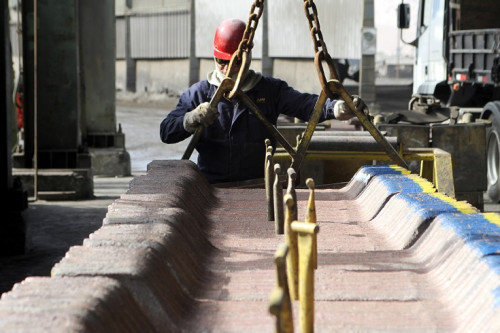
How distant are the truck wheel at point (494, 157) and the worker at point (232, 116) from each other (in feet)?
20.9

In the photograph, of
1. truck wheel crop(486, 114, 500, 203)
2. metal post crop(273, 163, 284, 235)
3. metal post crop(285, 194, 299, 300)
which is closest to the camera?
metal post crop(285, 194, 299, 300)

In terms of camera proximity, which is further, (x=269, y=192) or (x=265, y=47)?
(x=265, y=47)

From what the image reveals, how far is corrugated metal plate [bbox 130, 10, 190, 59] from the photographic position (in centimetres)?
3822

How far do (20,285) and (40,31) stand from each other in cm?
952

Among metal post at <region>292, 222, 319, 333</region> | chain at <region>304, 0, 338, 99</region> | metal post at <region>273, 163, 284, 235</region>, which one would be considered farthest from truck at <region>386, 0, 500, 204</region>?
metal post at <region>292, 222, 319, 333</region>

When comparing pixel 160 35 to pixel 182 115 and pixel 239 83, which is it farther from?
pixel 239 83

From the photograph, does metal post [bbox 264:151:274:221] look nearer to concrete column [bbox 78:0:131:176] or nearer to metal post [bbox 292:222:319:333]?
metal post [bbox 292:222:319:333]

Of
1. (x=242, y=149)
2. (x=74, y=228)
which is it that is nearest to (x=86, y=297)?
(x=242, y=149)

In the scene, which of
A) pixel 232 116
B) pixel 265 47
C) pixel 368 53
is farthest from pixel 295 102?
pixel 265 47

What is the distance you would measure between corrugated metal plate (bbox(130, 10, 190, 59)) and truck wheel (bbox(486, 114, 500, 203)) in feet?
82.2

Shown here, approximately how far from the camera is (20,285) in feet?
11.6

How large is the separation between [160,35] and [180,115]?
33.4 metres

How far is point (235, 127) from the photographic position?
7195 mm

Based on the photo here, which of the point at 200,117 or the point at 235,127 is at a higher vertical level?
the point at 200,117
